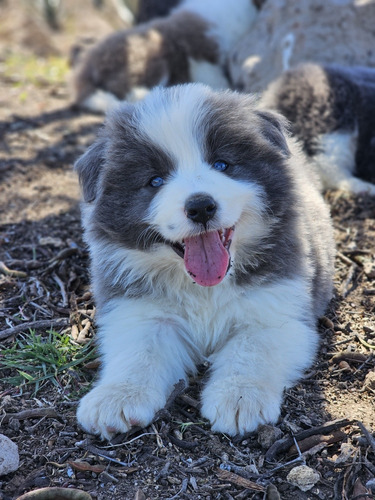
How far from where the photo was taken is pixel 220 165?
10.8 feet

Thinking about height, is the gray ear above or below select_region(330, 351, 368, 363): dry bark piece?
above

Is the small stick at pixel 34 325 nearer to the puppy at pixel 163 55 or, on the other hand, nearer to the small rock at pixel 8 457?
the small rock at pixel 8 457

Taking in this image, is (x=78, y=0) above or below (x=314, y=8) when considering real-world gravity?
below

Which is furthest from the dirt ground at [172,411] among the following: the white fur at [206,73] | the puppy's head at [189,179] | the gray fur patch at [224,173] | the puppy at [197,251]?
the white fur at [206,73]

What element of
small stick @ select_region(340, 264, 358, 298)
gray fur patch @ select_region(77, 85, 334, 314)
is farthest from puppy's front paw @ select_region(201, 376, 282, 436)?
small stick @ select_region(340, 264, 358, 298)

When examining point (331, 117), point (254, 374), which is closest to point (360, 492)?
point (254, 374)

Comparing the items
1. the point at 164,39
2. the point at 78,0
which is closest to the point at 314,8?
the point at 164,39

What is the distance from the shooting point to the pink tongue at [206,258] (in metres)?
3.19

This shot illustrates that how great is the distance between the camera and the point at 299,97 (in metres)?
5.63

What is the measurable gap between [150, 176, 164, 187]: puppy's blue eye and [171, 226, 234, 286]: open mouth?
12.6 inches

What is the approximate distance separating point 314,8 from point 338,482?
6240 mm

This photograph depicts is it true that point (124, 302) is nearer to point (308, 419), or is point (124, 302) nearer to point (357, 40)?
point (308, 419)

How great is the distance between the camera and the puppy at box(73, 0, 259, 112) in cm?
839

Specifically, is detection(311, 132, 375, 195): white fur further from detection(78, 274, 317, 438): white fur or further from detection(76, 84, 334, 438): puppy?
detection(78, 274, 317, 438): white fur
